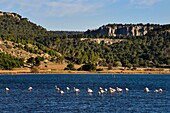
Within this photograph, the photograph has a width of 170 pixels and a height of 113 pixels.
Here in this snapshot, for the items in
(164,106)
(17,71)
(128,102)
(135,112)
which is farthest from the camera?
(17,71)

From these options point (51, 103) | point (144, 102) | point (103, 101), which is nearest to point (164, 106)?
point (144, 102)

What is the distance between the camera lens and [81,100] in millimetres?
73438

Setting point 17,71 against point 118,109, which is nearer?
point 118,109

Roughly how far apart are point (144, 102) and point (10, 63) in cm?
12903

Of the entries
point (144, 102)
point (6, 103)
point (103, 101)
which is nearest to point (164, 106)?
point (144, 102)

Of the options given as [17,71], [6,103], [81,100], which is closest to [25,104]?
[6,103]

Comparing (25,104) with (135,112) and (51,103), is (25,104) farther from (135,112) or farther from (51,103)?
(135,112)

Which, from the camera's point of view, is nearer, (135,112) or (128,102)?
(135,112)

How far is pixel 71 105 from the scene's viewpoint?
66.3 meters

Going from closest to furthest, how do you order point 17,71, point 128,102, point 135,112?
point 135,112 < point 128,102 < point 17,71

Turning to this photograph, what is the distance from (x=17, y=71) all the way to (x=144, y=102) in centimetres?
12434

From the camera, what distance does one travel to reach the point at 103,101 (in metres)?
72.8

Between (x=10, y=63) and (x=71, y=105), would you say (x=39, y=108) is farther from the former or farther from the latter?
(x=10, y=63)

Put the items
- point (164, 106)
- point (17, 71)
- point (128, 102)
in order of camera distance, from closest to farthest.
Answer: point (164, 106) → point (128, 102) → point (17, 71)
